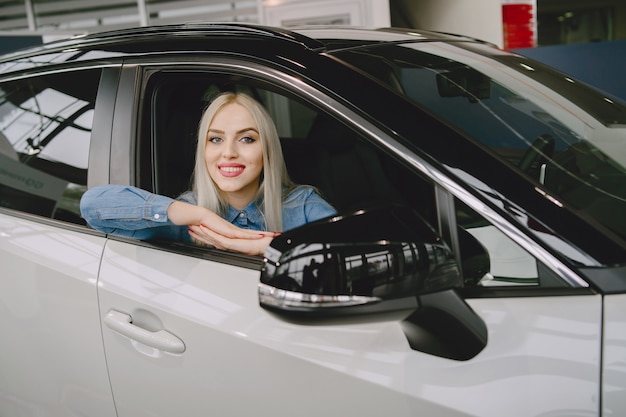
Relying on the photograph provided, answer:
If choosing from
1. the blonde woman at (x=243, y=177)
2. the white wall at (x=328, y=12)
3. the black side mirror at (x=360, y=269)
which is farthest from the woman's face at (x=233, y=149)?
the white wall at (x=328, y=12)

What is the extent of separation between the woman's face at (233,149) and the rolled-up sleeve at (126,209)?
0.26 m

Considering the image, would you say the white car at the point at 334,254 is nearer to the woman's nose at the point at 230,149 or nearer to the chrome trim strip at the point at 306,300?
the chrome trim strip at the point at 306,300

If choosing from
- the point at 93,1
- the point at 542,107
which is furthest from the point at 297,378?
the point at 93,1

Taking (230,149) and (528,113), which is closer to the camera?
(528,113)

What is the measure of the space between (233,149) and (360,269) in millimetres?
856

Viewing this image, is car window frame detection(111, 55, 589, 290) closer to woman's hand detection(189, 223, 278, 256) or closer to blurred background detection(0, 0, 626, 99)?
woman's hand detection(189, 223, 278, 256)

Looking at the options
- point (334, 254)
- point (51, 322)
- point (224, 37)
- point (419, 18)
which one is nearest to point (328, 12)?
point (419, 18)

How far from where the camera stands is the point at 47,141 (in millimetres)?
1781

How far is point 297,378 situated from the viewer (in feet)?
3.65

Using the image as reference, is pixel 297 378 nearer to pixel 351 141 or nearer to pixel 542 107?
pixel 542 107

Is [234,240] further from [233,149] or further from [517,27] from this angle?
[517,27]

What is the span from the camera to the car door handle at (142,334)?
49.9 inches

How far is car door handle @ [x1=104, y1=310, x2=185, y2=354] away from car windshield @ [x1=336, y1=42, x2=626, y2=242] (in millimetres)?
676

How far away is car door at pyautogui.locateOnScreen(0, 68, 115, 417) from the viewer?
1461 millimetres
